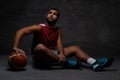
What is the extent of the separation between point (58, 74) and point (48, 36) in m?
0.59

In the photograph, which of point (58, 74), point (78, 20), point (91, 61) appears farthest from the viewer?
point (78, 20)

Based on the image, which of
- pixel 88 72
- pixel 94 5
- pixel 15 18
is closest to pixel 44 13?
pixel 15 18

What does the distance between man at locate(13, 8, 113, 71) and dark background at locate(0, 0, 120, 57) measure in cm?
122

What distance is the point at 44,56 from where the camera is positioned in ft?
11.7

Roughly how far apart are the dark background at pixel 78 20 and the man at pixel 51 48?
1.22m

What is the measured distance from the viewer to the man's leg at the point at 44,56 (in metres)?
3.48

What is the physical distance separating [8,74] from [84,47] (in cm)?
203

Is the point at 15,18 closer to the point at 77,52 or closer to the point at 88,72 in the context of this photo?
the point at 77,52

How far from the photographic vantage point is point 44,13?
509cm

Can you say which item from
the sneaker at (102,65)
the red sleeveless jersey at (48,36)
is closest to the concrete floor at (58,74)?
the sneaker at (102,65)

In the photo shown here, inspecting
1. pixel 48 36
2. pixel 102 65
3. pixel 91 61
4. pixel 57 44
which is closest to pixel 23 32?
pixel 48 36

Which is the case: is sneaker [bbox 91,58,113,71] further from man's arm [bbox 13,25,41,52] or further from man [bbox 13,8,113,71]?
man's arm [bbox 13,25,41,52]

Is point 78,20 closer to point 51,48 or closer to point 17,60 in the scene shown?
point 51,48

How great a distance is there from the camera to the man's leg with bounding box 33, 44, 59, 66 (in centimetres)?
348
